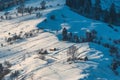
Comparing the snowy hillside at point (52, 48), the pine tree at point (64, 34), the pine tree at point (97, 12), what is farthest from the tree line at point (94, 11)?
the pine tree at point (64, 34)

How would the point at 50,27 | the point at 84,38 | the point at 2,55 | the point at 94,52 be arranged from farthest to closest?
the point at 50,27 < the point at 84,38 < the point at 2,55 < the point at 94,52

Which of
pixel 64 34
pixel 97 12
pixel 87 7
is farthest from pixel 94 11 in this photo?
pixel 64 34

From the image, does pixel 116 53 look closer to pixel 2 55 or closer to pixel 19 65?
pixel 19 65

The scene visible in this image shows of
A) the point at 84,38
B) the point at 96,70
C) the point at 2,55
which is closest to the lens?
the point at 96,70

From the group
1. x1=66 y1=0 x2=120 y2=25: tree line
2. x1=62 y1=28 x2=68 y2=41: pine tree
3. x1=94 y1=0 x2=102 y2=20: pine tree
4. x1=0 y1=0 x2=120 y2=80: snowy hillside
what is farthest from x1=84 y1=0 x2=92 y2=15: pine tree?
x1=62 y1=28 x2=68 y2=41: pine tree

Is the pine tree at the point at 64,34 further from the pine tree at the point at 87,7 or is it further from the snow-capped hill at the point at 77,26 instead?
the pine tree at the point at 87,7

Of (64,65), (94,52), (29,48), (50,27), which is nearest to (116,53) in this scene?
(94,52)

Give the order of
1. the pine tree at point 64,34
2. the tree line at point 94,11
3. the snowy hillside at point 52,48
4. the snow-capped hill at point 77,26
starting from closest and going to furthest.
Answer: the snowy hillside at point 52,48, the pine tree at point 64,34, the snow-capped hill at point 77,26, the tree line at point 94,11

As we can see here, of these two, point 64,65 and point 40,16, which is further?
point 40,16
